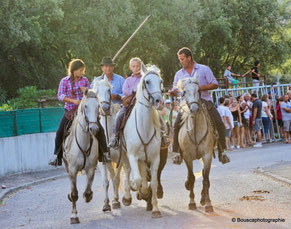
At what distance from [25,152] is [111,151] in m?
9.44

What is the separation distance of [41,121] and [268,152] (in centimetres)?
848

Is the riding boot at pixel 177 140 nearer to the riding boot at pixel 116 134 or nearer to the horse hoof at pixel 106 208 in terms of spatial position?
the riding boot at pixel 116 134

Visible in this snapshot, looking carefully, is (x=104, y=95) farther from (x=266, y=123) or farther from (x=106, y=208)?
(x=266, y=123)

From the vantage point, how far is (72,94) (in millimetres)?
10672

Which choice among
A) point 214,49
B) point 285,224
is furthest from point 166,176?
point 214,49

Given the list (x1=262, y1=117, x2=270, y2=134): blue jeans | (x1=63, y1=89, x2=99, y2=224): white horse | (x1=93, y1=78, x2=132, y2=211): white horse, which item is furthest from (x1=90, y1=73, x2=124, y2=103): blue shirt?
(x1=262, y1=117, x2=270, y2=134): blue jeans

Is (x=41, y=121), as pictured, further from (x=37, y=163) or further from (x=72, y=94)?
(x=72, y=94)

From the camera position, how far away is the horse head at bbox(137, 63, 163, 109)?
9.05 metres

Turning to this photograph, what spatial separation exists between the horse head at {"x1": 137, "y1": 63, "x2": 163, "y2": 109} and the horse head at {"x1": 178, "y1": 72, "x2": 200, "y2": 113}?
1.62 ft

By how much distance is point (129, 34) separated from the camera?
4478cm

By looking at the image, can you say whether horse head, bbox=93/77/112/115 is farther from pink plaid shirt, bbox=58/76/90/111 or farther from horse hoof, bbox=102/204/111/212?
horse hoof, bbox=102/204/111/212

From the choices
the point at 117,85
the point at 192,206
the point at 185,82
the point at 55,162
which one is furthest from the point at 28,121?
the point at 185,82

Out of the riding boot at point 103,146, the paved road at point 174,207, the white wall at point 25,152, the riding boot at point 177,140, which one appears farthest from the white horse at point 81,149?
the white wall at point 25,152

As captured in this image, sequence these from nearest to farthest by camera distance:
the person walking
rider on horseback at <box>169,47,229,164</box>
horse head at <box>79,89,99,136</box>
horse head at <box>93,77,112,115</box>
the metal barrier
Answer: horse head at <box>79,89,99,136</box> → horse head at <box>93,77,112,115</box> → rider on horseback at <box>169,47,229,164</box> → the person walking → the metal barrier
